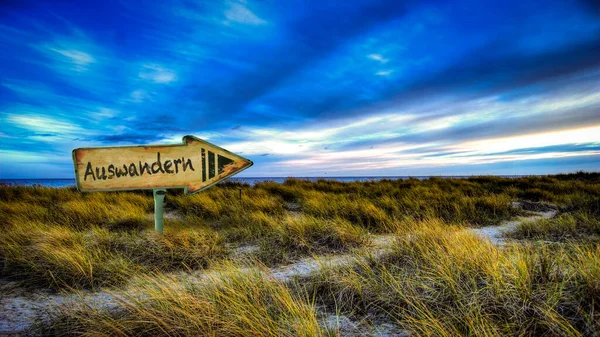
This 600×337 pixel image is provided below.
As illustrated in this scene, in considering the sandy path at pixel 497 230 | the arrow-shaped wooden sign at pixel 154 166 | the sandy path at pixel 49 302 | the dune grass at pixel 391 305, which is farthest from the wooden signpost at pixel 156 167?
the sandy path at pixel 497 230

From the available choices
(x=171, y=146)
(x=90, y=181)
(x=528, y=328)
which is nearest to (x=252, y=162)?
(x=171, y=146)

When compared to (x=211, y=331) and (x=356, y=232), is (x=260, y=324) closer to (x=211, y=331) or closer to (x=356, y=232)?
(x=211, y=331)

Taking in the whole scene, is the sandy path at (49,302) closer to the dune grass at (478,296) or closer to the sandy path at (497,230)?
the dune grass at (478,296)

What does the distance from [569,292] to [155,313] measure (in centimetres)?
298

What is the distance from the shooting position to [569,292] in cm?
218

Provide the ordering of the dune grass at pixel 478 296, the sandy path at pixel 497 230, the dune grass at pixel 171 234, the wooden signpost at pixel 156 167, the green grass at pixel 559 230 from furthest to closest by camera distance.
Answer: the sandy path at pixel 497 230
the green grass at pixel 559 230
the wooden signpost at pixel 156 167
the dune grass at pixel 171 234
the dune grass at pixel 478 296

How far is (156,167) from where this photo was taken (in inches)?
173

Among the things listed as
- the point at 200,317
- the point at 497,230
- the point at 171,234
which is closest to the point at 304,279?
the point at 200,317

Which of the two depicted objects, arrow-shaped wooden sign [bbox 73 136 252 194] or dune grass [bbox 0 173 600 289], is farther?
arrow-shaped wooden sign [bbox 73 136 252 194]

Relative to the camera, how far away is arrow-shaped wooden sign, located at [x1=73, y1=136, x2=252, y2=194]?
169 inches

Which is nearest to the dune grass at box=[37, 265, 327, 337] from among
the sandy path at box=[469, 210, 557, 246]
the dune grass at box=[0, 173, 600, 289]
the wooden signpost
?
the dune grass at box=[0, 173, 600, 289]

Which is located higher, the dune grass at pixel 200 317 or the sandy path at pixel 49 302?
the dune grass at pixel 200 317

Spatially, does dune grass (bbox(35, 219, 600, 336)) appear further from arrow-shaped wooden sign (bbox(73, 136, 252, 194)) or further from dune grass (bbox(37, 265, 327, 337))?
arrow-shaped wooden sign (bbox(73, 136, 252, 194))

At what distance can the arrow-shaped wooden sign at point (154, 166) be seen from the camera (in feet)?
14.1
